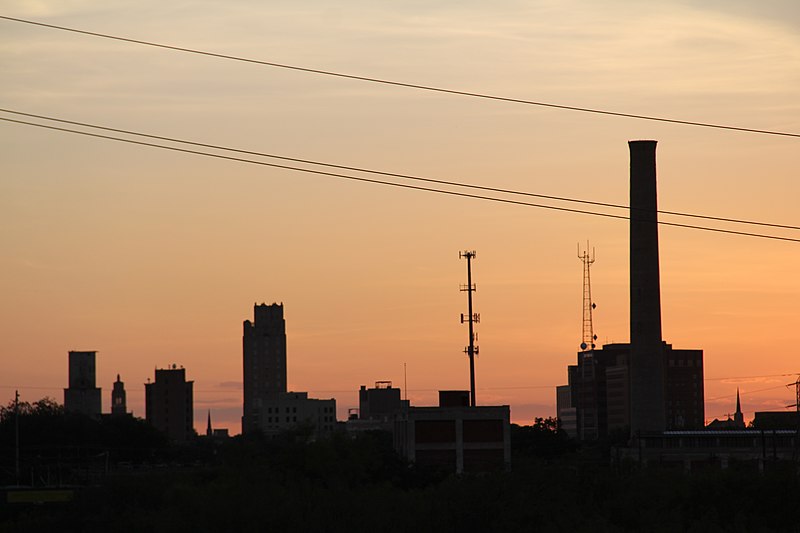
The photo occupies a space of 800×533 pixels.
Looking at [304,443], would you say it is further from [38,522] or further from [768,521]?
[768,521]

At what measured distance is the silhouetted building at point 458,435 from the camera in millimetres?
95312

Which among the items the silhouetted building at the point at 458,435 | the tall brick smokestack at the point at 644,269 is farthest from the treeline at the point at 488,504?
the tall brick smokestack at the point at 644,269

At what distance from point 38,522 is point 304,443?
2444 cm

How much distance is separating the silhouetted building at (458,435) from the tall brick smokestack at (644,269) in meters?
17.0

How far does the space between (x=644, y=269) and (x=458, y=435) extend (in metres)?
22.4

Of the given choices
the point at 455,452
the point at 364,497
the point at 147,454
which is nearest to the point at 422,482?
the point at 455,452

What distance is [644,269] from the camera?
354 feet

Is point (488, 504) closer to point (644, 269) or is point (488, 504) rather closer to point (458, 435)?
point (458, 435)

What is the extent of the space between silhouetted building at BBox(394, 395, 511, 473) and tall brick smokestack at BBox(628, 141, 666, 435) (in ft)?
55.8

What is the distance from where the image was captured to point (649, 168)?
107750 millimetres

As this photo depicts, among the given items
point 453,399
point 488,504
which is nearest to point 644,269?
point 453,399

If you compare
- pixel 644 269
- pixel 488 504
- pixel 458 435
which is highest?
pixel 644 269

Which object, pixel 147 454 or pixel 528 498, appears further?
pixel 147 454

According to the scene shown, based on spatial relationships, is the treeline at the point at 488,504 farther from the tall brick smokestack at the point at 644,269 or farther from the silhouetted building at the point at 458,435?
the tall brick smokestack at the point at 644,269
